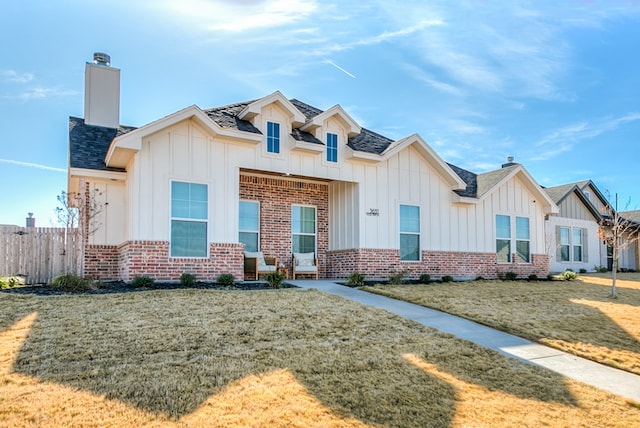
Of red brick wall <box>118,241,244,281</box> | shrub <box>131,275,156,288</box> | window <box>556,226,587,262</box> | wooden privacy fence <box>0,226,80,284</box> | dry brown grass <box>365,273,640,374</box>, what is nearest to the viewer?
dry brown grass <box>365,273,640,374</box>

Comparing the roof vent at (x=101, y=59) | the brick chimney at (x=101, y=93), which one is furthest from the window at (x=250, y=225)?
the roof vent at (x=101, y=59)

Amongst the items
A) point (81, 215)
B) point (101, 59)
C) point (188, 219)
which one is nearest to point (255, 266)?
point (188, 219)

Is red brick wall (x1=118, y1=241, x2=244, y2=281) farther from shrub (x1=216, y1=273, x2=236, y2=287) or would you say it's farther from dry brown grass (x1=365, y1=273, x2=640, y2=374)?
dry brown grass (x1=365, y1=273, x2=640, y2=374)

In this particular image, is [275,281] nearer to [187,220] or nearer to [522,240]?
[187,220]

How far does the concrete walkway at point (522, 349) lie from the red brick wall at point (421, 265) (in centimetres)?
405

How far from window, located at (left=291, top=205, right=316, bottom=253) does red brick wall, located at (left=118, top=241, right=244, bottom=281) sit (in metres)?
3.11

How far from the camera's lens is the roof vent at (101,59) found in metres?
15.7

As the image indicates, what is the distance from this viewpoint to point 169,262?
1188 cm

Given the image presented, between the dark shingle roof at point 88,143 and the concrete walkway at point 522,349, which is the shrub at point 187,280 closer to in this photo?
the concrete walkway at point 522,349

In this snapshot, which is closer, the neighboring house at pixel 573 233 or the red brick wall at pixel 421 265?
the red brick wall at pixel 421 265

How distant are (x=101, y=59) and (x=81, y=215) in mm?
5981

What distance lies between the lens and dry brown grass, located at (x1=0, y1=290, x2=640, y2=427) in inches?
172

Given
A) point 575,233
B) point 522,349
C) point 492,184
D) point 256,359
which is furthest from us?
point 575,233

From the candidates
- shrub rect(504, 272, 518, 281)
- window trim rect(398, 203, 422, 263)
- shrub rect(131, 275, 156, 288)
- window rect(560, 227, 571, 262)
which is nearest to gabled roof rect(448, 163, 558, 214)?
window trim rect(398, 203, 422, 263)
